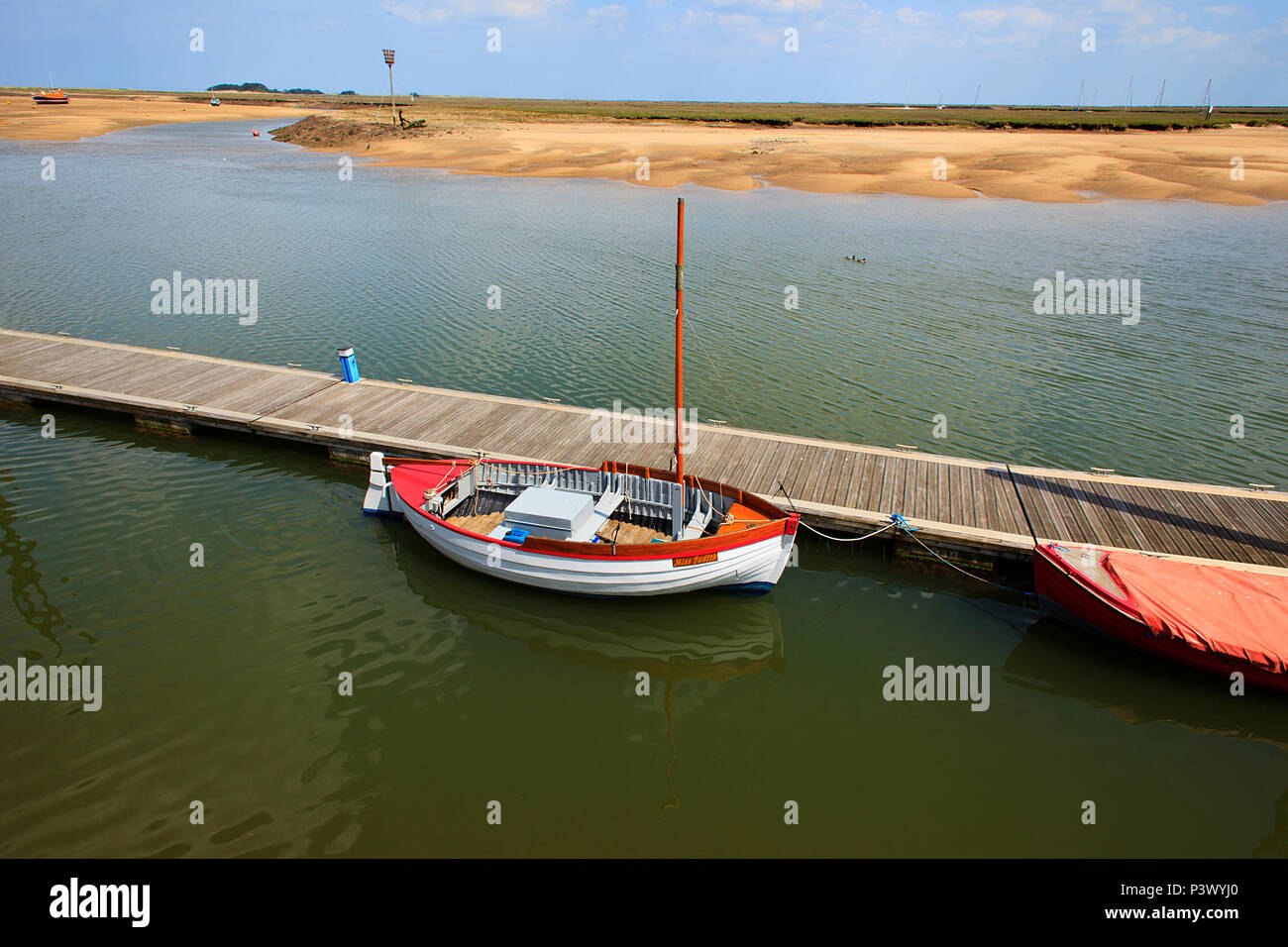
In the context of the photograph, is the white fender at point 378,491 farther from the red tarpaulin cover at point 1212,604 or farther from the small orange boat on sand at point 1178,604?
the red tarpaulin cover at point 1212,604

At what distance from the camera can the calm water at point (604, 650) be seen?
11.6 m

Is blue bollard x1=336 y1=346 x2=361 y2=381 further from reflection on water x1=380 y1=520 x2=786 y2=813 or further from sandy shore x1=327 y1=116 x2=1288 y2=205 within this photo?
sandy shore x1=327 y1=116 x2=1288 y2=205

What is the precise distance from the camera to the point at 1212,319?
1297 inches

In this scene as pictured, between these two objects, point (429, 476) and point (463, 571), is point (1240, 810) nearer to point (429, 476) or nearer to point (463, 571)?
point (463, 571)

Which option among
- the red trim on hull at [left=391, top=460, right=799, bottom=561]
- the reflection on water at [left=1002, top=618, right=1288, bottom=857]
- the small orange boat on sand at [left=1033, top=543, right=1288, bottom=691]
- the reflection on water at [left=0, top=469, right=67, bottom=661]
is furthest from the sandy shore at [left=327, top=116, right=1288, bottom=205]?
the reflection on water at [left=0, top=469, right=67, bottom=661]

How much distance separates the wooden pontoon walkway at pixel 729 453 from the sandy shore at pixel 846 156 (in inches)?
2170

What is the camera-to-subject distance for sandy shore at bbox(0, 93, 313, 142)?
117125mm

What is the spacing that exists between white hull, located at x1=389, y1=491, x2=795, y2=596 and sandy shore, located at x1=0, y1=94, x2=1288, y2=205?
61850 mm

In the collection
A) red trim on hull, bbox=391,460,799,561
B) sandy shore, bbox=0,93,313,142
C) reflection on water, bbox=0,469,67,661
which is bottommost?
reflection on water, bbox=0,469,67,661

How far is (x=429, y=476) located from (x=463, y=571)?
3.02 metres

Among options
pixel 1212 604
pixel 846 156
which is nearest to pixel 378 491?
pixel 1212 604

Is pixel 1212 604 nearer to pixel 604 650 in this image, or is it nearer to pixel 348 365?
pixel 604 650
